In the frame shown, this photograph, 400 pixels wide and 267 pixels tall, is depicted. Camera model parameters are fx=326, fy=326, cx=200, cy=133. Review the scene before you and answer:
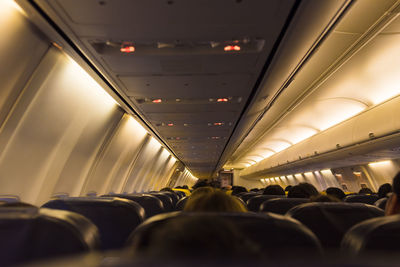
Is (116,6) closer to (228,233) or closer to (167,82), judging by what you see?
(167,82)

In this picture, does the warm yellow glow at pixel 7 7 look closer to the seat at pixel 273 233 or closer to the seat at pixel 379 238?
the seat at pixel 273 233

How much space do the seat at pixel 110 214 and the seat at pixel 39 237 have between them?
118cm

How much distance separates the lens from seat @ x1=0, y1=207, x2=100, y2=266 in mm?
1493

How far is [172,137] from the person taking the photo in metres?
12.7

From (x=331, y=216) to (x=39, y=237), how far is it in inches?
88.8

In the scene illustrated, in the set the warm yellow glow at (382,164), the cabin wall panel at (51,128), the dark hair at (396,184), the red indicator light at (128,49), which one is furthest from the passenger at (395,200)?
the warm yellow glow at (382,164)

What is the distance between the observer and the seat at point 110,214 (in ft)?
8.89

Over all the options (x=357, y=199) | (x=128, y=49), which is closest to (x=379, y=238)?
(x=128, y=49)

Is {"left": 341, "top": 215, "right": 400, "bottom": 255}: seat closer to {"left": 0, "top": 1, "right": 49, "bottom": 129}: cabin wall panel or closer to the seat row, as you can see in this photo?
the seat row

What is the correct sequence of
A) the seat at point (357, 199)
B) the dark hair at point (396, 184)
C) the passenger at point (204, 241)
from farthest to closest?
the seat at point (357, 199) < the dark hair at point (396, 184) < the passenger at point (204, 241)

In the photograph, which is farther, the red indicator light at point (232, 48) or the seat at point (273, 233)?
the red indicator light at point (232, 48)

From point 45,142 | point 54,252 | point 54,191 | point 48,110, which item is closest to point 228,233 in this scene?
point 54,252

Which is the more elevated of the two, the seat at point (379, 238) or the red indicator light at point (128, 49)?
the red indicator light at point (128, 49)

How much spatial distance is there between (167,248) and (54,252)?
808mm
